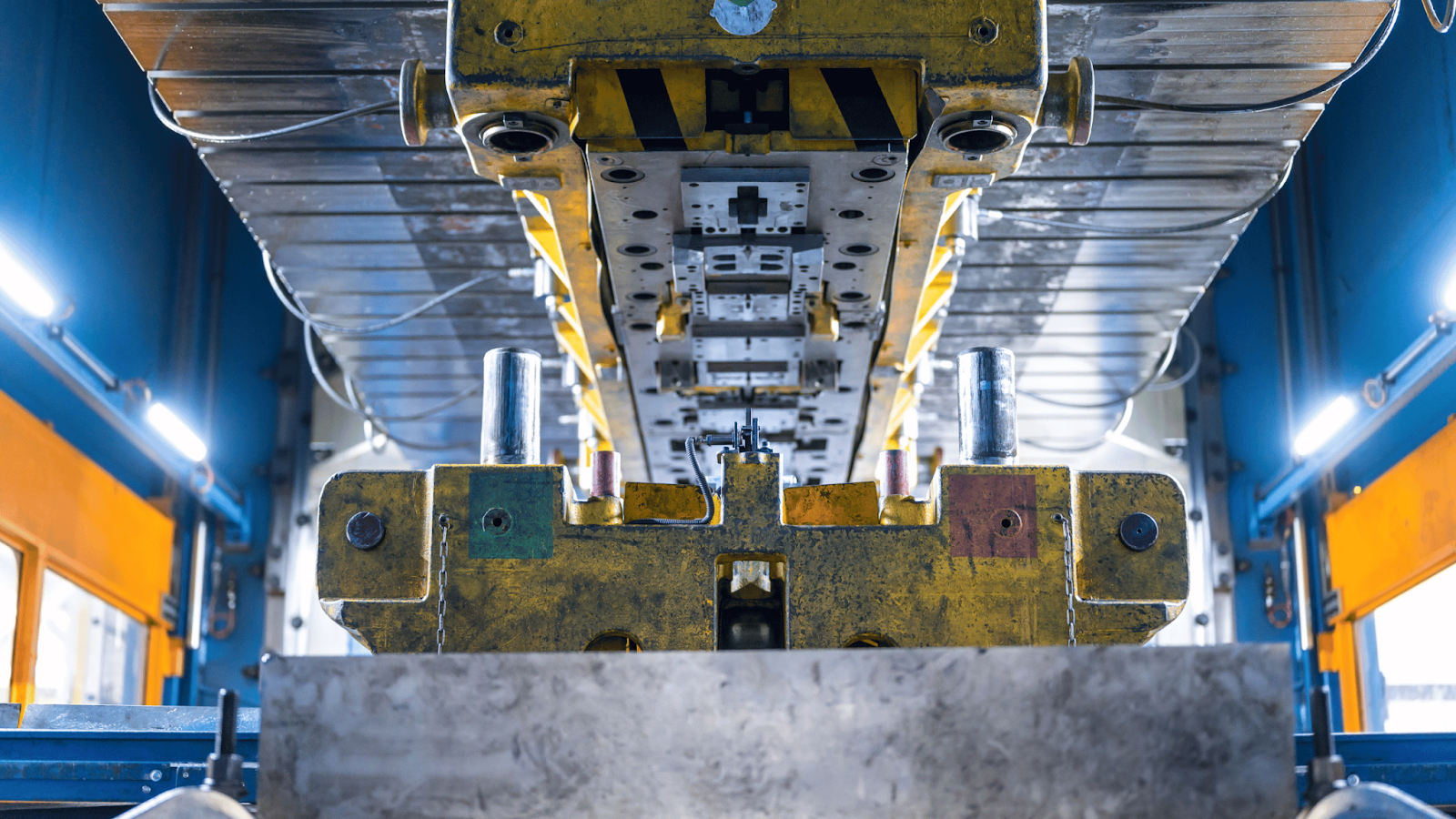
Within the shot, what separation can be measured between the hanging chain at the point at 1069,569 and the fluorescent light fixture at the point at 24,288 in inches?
188

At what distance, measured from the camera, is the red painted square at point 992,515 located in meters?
3.12

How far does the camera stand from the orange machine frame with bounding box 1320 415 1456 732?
6547 mm

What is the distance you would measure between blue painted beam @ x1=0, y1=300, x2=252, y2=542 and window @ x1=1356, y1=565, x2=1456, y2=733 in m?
6.60

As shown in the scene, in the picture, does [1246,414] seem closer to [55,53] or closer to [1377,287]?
[1377,287]

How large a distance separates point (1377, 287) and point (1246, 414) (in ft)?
6.37

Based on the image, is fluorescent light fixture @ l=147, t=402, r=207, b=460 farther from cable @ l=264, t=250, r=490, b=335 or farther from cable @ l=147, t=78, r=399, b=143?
cable @ l=147, t=78, r=399, b=143

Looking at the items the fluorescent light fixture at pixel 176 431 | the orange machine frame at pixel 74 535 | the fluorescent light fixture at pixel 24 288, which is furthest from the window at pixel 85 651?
the fluorescent light fixture at pixel 24 288

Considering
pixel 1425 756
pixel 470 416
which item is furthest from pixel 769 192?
pixel 470 416

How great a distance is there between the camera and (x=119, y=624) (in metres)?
8.19

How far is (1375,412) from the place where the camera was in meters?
7.01

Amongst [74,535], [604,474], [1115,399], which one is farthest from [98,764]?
[1115,399]

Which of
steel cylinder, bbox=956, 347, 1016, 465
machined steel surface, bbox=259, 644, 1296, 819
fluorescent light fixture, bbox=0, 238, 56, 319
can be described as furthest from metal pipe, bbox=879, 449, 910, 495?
fluorescent light fixture, bbox=0, 238, 56, 319

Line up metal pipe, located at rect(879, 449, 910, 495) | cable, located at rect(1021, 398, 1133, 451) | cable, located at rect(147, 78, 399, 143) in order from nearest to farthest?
metal pipe, located at rect(879, 449, 910, 495), cable, located at rect(147, 78, 399, 143), cable, located at rect(1021, 398, 1133, 451)

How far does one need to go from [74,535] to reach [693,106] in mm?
5439
